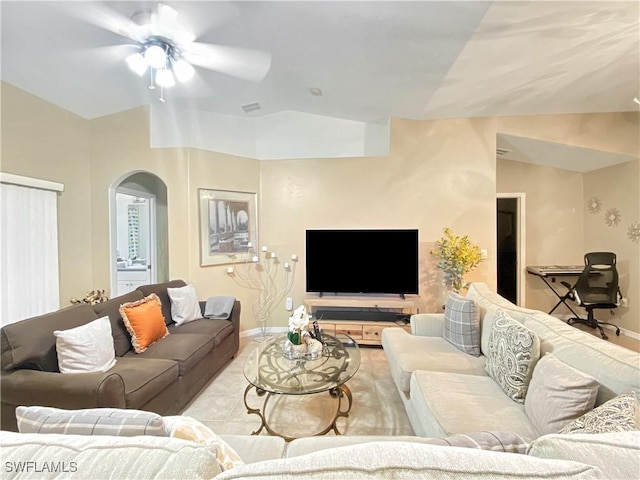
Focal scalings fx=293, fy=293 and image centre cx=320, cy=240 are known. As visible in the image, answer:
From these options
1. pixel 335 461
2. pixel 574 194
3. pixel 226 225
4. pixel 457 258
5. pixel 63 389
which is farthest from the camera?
pixel 574 194

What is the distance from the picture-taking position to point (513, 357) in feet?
5.66

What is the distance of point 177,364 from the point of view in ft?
7.56

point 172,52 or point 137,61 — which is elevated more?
Result: point 172,52

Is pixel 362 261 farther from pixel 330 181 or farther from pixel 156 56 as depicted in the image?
pixel 156 56

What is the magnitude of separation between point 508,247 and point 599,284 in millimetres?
1251

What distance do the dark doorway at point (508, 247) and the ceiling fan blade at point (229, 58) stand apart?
436 cm

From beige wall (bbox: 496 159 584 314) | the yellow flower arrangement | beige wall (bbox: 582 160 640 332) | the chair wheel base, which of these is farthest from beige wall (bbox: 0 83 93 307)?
beige wall (bbox: 582 160 640 332)

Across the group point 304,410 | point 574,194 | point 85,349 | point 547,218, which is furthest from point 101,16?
point 574,194

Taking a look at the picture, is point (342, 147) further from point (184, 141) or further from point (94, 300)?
point (94, 300)

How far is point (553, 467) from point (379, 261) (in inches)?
133

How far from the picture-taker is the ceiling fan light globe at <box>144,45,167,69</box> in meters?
2.26

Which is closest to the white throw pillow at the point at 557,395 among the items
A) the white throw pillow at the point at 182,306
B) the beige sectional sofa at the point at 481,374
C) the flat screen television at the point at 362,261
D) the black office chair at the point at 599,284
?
the beige sectional sofa at the point at 481,374

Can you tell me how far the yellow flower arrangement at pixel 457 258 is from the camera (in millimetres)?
3650

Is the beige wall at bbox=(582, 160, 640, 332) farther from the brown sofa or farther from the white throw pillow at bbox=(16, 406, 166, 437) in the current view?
the white throw pillow at bbox=(16, 406, 166, 437)
